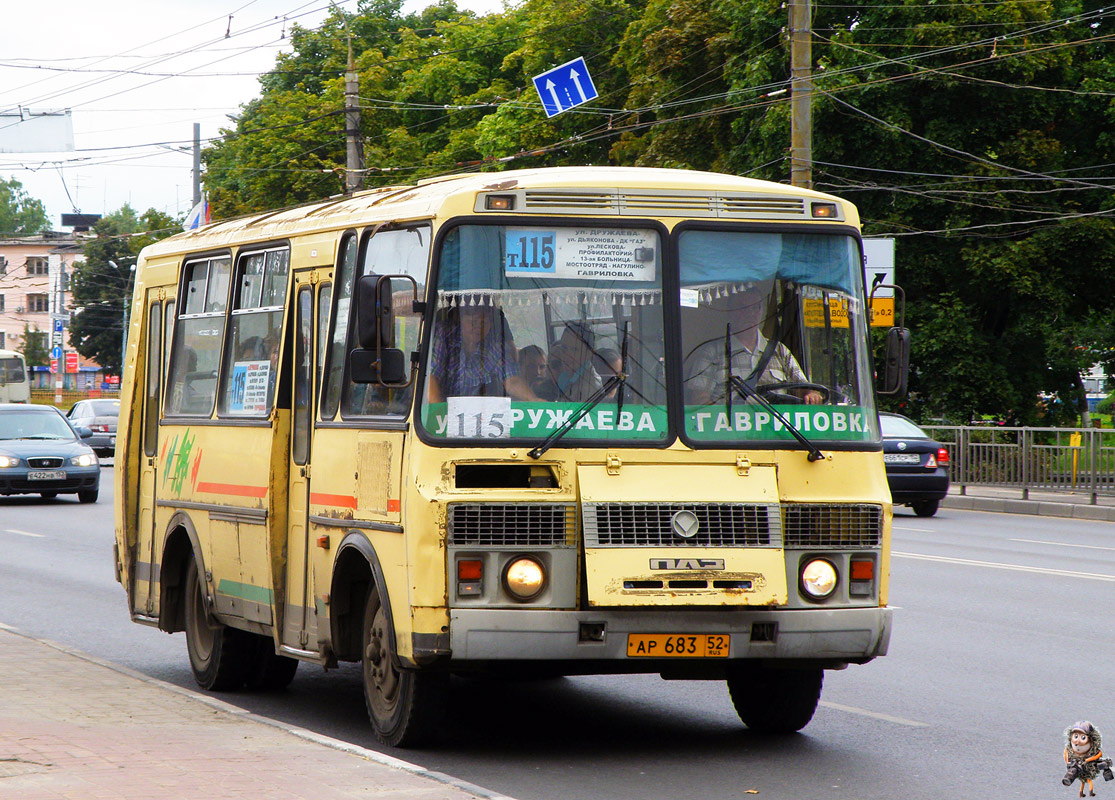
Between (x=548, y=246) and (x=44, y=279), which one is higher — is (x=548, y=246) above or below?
below

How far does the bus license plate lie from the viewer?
24.3ft

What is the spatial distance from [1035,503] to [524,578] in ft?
Result: 70.4

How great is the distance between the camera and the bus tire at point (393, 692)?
775 cm

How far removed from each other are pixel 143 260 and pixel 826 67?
26400mm

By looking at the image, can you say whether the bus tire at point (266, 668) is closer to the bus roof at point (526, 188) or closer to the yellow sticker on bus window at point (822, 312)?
the bus roof at point (526, 188)

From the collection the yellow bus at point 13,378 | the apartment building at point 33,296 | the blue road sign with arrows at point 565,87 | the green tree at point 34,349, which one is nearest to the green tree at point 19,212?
the apartment building at point 33,296

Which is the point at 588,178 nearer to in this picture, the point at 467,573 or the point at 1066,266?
the point at 467,573

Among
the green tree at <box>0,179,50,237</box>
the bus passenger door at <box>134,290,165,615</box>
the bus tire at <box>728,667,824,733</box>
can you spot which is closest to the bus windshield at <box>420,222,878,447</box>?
the bus tire at <box>728,667,824,733</box>

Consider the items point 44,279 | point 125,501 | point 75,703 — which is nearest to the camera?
point 75,703

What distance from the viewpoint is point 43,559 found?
1880cm

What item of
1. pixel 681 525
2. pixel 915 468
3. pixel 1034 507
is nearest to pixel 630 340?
pixel 681 525

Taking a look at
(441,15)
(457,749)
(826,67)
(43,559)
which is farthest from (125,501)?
(441,15)

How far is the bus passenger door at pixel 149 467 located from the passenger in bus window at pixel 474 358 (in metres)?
4.03

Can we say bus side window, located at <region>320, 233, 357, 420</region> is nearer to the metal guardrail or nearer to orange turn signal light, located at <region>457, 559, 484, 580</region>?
orange turn signal light, located at <region>457, 559, 484, 580</region>
